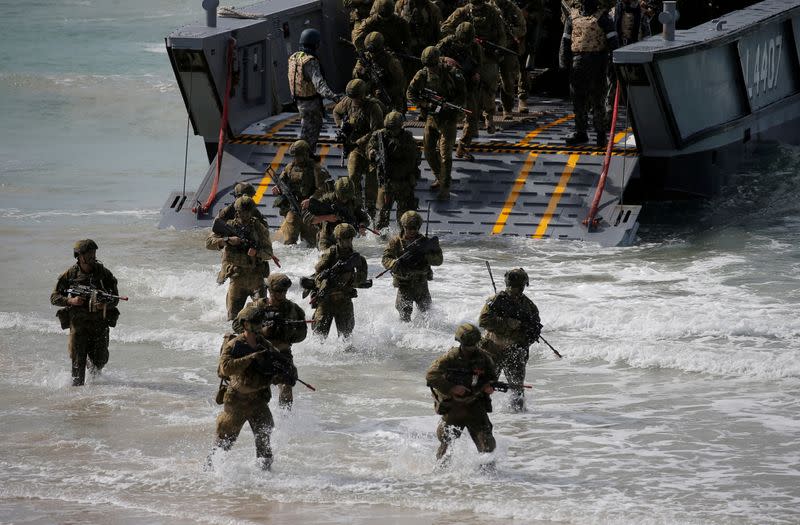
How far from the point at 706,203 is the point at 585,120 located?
2.18 metres

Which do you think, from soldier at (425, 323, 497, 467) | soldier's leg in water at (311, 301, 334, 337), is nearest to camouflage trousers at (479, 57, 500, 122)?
soldier's leg in water at (311, 301, 334, 337)

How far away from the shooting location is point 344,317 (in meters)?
12.4

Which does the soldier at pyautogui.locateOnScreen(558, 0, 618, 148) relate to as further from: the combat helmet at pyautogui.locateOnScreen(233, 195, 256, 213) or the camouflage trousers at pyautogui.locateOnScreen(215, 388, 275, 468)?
the camouflage trousers at pyautogui.locateOnScreen(215, 388, 275, 468)

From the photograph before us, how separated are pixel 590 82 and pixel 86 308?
7036mm

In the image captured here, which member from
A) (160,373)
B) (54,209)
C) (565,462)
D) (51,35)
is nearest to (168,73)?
(51,35)

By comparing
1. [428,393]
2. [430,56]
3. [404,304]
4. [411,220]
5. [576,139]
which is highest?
[430,56]

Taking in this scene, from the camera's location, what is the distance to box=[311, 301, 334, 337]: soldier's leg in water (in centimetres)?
1230

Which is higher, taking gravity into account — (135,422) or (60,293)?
(60,293)

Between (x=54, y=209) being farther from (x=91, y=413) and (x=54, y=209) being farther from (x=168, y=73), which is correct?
(x=168, y=73)

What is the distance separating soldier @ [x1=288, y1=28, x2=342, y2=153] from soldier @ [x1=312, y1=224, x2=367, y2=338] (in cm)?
392

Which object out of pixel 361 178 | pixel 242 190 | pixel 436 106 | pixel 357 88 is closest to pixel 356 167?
pixel 361 178

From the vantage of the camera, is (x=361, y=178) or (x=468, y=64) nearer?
(x=361, y=178)

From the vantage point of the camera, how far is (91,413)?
437 inches

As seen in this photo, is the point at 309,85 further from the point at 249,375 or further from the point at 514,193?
the point at 249,375
